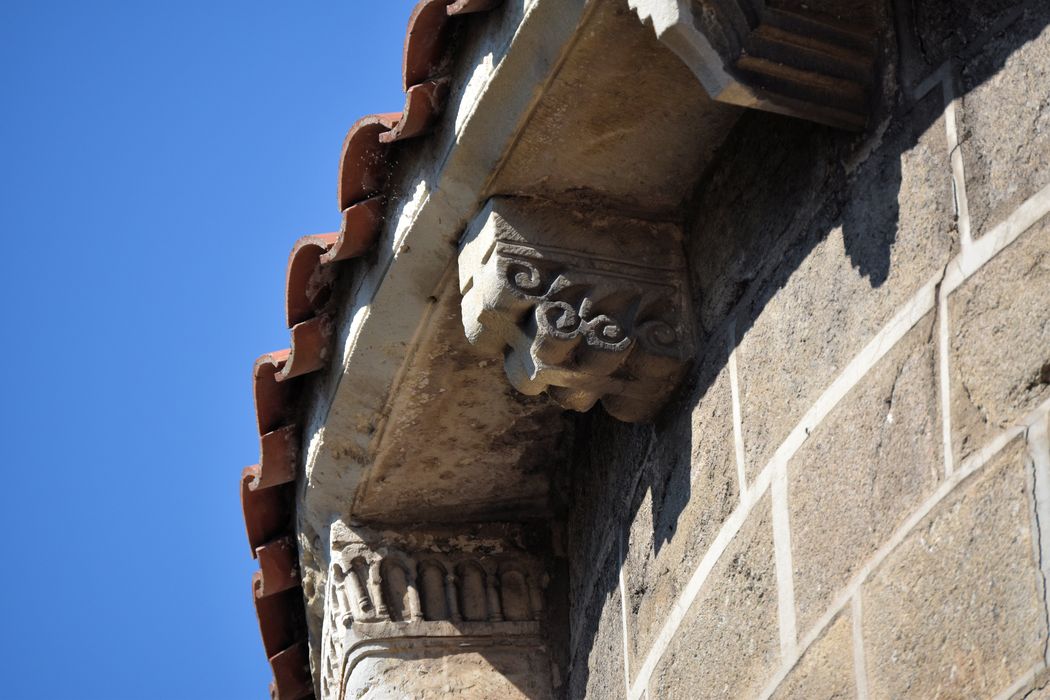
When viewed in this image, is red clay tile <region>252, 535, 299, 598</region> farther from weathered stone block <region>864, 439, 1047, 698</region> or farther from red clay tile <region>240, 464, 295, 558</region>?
weathered stone block <region>864, 439, 1047, 698</region>

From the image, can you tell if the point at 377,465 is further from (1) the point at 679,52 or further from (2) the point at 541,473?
(1) the point at 679,52

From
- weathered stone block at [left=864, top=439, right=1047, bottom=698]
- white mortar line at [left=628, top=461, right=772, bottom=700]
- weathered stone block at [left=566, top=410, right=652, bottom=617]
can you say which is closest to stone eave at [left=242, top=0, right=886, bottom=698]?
weathered stone block at [left=566, top=410, right=652, bottom=617]

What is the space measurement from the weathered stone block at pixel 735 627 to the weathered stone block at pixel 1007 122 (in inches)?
26.4

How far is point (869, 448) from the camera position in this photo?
8.48 ft

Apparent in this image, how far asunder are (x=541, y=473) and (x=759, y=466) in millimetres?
1191

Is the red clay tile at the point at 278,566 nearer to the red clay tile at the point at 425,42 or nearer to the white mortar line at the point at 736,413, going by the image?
the red clay tile at the point at 425,42

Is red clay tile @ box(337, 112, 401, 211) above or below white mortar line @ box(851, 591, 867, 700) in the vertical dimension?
above

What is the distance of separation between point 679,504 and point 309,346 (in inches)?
39.7

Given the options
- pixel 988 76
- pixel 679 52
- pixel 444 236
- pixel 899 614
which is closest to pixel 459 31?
pixel 444 236

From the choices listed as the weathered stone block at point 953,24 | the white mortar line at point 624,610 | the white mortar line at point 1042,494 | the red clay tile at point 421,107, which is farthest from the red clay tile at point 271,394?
the white mortar line at point 1042,494

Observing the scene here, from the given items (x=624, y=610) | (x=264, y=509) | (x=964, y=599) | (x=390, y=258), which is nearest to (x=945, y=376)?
(x=964, y=599)

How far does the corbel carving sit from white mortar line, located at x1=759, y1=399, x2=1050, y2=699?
2.39 feet

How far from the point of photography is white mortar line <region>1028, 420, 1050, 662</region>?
216cm

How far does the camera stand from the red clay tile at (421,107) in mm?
3279
